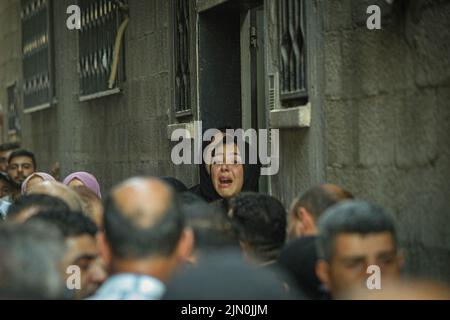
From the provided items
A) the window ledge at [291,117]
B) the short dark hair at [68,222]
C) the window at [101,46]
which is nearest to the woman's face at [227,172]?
the window ledge at [291,117]

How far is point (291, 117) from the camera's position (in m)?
8.16

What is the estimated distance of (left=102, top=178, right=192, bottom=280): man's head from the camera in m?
3.79

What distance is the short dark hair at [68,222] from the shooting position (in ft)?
16.2

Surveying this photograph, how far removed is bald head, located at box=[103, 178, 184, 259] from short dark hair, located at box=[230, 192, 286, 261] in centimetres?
142

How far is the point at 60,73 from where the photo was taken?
1670 centimetres

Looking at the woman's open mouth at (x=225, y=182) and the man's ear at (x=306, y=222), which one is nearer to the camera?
the man's ear at (x=306, y=222)

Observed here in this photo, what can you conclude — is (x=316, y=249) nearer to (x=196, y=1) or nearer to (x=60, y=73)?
(x=196, y=1)

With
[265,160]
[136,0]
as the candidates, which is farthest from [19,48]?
[265,160]

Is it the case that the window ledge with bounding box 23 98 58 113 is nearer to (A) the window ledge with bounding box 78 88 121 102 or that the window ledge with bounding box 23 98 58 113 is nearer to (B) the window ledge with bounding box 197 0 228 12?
(A) the window ledge with bounding box 78 88 121 102

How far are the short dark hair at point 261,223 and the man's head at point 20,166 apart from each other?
6717mm

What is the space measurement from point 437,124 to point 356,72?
116 cm

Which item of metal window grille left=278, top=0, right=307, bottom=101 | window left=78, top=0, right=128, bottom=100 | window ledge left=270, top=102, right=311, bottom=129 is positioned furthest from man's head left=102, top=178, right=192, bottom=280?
window left=78, top=0, right=128, bottom=100

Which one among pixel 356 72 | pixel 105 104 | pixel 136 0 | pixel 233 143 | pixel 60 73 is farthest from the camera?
pixel 60 73

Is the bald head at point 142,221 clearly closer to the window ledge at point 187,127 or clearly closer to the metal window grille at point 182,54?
the window ledge at point 187,127
